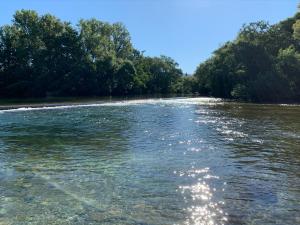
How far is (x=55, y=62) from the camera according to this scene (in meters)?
89.2

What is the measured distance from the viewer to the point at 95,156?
14.9 m

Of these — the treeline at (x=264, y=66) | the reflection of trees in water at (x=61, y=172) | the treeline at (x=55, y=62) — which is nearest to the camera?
the reflection of trees in water at (x=61, y=172)

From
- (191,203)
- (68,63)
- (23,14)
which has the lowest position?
(191,203)

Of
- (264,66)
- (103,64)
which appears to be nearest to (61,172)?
(264,66)

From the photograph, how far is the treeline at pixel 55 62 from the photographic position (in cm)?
8550

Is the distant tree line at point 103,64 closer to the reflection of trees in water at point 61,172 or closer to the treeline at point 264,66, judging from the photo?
the treeline at point 264,66

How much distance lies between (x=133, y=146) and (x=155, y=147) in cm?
104

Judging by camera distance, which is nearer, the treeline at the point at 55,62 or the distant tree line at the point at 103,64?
the distant tree line at the point at 103,64

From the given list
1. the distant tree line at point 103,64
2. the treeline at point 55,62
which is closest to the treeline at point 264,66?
the distant tree line at point 103,64

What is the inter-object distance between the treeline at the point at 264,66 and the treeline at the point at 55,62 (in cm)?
2782

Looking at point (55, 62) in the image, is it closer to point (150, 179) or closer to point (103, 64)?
point (103, 64)

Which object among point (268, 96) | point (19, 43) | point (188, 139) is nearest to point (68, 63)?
point (19, 43)

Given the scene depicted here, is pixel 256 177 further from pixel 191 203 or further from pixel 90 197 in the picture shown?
pixel 90 197

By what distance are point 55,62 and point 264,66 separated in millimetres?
47742
